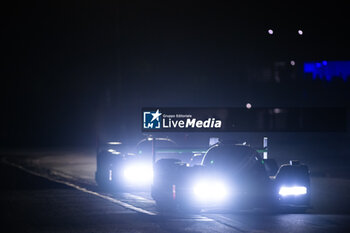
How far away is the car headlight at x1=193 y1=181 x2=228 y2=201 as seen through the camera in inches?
548

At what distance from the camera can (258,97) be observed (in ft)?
164

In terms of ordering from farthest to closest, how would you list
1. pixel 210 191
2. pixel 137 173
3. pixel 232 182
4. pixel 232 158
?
pixel 137 173 < pixel 232 158 < pixel 210 191 < pixel 232 182

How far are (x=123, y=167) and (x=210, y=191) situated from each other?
279 inches

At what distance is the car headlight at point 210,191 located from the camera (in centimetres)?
1392

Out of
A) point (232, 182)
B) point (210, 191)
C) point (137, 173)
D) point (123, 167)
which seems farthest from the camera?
point (123, 167)

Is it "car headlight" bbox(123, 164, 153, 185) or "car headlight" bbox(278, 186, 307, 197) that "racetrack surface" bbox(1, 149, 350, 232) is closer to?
"car headlight" bbox(278, 186, 307, 197)

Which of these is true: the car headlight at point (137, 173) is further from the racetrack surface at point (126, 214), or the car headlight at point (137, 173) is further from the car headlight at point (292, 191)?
the car headlight at point (292, 191)

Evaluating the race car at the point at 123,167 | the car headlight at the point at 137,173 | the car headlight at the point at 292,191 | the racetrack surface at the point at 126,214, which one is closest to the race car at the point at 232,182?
the car headlight at the point at 292,191

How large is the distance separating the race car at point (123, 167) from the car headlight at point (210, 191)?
6.12 m

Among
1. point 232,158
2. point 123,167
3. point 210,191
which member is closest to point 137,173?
point 123,167

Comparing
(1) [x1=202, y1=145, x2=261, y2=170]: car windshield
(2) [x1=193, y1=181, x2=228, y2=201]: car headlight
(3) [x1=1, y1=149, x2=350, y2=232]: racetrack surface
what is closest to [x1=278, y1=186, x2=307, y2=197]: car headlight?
(3) [x1=1, y1=149, x2=350, y2=232]: racetrack surface

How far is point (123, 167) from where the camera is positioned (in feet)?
68.6

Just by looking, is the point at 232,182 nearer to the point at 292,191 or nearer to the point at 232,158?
the point at 232,158

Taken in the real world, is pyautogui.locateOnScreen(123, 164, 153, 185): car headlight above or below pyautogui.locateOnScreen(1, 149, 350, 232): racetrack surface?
above
